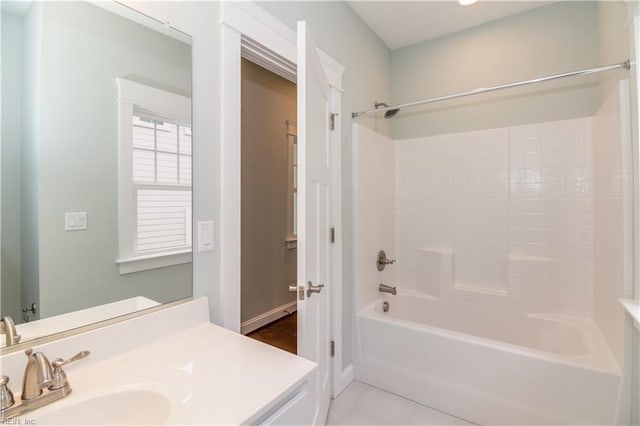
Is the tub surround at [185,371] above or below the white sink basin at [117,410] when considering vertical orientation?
above

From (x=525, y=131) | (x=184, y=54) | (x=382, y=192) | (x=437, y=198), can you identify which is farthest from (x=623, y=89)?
(x=184, y=54)

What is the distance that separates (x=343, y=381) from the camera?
79.4 inches

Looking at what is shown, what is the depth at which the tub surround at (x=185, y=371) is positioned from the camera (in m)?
0.70

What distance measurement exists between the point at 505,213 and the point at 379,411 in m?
1.70

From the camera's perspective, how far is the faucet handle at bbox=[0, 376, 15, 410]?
0.64 meters

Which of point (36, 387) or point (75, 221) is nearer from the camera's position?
point (36, 387)

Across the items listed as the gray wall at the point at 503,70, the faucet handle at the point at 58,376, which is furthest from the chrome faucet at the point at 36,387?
the gray wall at the point at 503,70

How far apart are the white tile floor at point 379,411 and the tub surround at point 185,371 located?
3.37ft

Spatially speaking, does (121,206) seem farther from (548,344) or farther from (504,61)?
(504,61)

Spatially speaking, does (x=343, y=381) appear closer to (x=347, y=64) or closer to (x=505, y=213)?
(x=505, y=213)

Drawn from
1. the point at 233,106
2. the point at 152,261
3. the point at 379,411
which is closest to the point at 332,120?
the point at 233,106

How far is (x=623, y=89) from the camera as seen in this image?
57.9 inches

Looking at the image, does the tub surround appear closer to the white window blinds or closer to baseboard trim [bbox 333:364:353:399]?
the white window blinds

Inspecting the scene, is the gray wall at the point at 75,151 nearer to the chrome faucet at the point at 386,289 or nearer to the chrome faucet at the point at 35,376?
the chrome faucet at the point at 35,376
